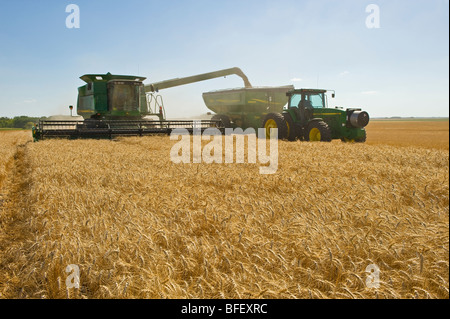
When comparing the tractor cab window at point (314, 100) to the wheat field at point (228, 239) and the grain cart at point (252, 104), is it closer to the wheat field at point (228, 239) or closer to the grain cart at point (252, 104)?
the grain cart at point (252, 104)

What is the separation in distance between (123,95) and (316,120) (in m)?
9.25

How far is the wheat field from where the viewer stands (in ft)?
7.70

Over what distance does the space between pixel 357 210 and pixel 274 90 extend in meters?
16.8

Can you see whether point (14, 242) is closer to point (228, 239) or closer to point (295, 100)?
point (228, 239)

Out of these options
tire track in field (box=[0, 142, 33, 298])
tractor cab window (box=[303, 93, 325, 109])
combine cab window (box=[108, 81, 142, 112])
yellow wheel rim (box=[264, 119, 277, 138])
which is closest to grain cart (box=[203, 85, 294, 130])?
yellow wheel rim (box=[264, 119, 277, 138])

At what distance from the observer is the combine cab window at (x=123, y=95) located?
1705 cm

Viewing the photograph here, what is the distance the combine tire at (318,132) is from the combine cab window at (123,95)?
27.8 ft

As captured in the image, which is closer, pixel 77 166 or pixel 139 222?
pixel 139 222

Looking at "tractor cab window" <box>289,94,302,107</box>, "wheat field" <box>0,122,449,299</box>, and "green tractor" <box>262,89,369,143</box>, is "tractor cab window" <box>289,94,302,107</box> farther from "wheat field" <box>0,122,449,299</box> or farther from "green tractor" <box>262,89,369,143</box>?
"wheat field" <box>0,122,449,299</box>

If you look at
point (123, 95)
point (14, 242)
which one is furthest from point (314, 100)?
point (14, 242)

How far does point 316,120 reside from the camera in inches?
558

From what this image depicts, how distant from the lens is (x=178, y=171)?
7359 mm
